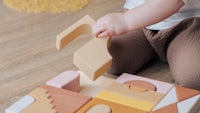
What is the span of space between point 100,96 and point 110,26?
0.16 m

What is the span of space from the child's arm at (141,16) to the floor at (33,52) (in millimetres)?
111

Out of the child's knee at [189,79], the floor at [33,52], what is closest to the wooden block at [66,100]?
the floor at [33,52]

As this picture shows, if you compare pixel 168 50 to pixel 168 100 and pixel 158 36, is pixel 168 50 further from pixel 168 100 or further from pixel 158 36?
pixel 168 100

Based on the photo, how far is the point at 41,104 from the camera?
675mm

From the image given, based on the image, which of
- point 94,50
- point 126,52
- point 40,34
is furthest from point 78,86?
point 40,34

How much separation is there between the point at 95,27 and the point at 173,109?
22 centimetres

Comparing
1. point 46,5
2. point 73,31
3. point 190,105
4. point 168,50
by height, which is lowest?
point 190,105

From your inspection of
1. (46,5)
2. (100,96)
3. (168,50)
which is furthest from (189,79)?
(46,5)

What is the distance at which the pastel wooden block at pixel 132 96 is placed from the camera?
27.2 inches

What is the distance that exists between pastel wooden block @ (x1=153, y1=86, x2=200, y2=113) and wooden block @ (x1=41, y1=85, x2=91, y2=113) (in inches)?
4.9

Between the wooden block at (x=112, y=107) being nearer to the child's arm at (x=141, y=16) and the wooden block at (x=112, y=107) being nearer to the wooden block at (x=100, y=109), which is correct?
the wooden block at (x=100, y=109)

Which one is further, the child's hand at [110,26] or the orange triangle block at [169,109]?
the child's hand at [110,26]

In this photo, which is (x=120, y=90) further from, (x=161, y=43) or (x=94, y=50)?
(x=161, y=43)

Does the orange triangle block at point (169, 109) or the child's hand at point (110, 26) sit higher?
the child's hand at point (110, 26)
